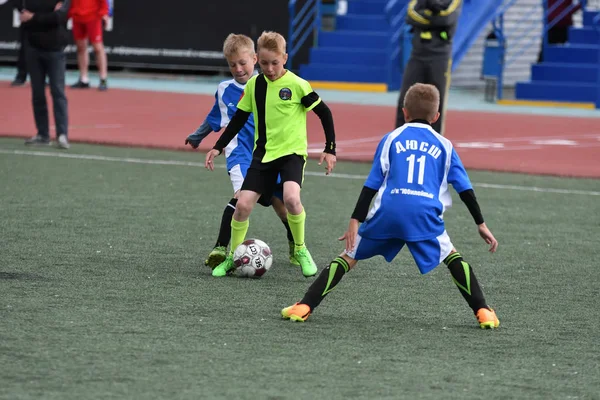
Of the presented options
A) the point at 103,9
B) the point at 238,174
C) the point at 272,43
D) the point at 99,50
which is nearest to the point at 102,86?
the point at 99,50

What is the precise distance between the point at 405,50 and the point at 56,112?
1148 centimetres

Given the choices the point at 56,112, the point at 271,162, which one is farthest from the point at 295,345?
the point at 56,112

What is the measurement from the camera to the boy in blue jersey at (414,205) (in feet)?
20.3

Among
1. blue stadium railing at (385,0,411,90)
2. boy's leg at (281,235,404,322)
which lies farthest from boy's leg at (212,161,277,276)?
blue stadium railing at (385,0,411,90)

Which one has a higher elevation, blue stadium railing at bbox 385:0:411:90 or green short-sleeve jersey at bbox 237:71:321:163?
green short-sleeve jersey at bbox 237:71:321:163


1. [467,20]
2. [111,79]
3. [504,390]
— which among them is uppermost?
[504,390]

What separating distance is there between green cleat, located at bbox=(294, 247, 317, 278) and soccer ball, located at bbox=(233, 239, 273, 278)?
0.66ft

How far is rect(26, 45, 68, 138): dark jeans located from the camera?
1409cm

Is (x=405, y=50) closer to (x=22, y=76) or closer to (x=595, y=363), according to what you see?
(x=22, y=76)

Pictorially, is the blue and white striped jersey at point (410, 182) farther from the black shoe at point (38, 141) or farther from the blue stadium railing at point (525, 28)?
the blue stadium railing at point (525, 28)

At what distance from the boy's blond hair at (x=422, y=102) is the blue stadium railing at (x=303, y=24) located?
61.6 feet

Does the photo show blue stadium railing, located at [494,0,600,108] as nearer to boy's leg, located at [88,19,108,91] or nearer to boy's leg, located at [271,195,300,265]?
boy's leg, located at [88,19,108,91]

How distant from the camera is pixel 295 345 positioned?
5.79 meters

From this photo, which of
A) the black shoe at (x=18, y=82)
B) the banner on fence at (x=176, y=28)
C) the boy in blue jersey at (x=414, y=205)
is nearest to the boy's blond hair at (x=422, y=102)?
the boy in blue jersey at (x=414, y=205)
